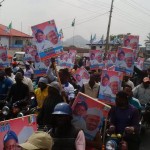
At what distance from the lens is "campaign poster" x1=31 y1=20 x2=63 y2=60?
7846 mm

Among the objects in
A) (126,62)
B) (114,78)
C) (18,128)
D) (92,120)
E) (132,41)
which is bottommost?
(18,128)

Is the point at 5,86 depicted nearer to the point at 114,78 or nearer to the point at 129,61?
the point at 114,78

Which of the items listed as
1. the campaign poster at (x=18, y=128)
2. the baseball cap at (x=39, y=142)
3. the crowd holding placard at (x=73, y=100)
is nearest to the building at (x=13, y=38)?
the crowd holding placard at (x=73, y=100)

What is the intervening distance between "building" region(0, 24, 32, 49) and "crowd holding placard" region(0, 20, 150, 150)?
193 ft

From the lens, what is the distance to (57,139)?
4375 mm

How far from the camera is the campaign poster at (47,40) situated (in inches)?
309

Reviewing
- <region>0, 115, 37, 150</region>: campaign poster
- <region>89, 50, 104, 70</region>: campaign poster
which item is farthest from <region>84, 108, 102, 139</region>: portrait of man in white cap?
<region>89, 50, 104, 70</region>: campaign poster

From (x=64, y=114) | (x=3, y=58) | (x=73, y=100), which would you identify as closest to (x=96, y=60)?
(x=3, y=58)

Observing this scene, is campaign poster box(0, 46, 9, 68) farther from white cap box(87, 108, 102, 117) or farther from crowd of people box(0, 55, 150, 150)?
white cap box(87, 108, 102, 117)

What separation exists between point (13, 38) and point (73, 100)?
6997cm

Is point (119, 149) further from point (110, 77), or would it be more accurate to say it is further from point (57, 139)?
point (110, 77)

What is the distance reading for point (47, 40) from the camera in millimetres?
8000

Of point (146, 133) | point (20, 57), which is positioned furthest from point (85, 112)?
point (20, 57)

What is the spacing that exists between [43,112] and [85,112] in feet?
4.34
